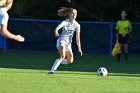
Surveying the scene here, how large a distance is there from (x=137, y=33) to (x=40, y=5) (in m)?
5.79

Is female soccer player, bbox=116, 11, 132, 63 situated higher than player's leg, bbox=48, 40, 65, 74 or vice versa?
player's leg, bbox=48, 40, 65, 74

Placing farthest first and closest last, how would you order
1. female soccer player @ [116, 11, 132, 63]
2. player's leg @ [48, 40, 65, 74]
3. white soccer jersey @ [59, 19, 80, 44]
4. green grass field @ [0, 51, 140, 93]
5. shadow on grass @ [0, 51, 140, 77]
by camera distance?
female soccer player @ [116, 11, 132, 63] → shadow on grass @ [0, 51, 140, 77] → white soccer jersey @ [59, 19, 80, 44] → player's leg @ [48, 40, 65, 74] → green grass field @ [0, 51, 140, 93]

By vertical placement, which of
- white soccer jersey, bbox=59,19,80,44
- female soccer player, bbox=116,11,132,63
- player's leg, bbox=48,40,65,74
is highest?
white soccer jersey, bbox=59,19,80,44

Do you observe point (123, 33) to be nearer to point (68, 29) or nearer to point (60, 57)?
point (68, 29)

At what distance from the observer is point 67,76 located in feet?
55.1

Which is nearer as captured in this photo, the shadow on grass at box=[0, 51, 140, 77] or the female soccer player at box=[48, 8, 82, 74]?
the female soccer player at box=[48, 8, 82, 74]

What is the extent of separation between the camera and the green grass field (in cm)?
1363

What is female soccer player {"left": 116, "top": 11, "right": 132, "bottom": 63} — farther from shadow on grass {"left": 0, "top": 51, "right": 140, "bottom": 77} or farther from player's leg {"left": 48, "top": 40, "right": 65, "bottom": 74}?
player's leg {"left": 48, "top": 40, "right": 65, "bottom": 74}

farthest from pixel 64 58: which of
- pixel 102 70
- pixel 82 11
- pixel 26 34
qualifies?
pixel 82 11

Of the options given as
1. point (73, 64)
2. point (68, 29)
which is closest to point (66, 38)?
point (68, 29)

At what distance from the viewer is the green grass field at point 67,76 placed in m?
13.6

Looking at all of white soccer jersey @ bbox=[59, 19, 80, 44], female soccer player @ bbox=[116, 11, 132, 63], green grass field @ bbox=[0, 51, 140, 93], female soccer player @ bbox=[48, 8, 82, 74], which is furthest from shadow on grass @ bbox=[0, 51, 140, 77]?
white soccer jersey @ bbox=[59, 19, 80, 44]

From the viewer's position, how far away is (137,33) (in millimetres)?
28094

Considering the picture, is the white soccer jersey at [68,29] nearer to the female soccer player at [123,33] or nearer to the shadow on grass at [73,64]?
the shadow on grass at [73,64]
